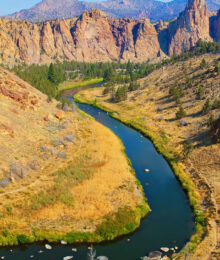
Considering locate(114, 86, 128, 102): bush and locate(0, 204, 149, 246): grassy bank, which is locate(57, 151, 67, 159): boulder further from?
locate(114, 86, 128, 102): bush

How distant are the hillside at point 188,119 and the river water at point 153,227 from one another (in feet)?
5.63

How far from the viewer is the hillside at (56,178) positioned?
3628 cm

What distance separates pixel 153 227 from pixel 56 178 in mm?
18299

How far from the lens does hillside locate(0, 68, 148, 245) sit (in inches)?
1428

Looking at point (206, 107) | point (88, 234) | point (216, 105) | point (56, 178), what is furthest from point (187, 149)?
point (88, 234)

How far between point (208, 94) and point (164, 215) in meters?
63.4

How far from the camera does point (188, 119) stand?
265 feet

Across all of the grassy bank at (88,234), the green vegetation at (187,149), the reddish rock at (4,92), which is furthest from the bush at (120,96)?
the grassy bank at (88,234)

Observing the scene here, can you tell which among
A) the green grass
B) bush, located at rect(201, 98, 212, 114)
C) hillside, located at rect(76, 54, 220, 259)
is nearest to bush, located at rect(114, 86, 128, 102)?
hillside, located at rect(76, 54, 220, 259)

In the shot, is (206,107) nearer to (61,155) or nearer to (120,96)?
(120,96)

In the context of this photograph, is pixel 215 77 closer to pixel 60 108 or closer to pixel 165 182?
pixel 60 108

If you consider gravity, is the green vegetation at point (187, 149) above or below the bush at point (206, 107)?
below

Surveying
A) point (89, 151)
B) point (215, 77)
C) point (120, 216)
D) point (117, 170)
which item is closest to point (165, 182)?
point (117, 170)

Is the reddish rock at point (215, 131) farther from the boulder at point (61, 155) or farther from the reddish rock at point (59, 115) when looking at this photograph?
the reddish rock at point (59, 115)
